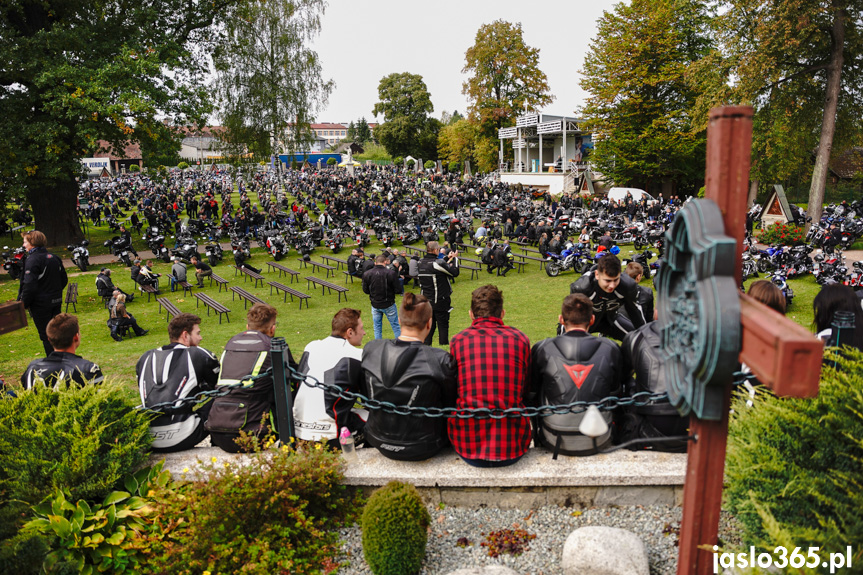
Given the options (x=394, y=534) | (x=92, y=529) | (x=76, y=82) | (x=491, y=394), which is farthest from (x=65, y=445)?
(x=76, y=82)

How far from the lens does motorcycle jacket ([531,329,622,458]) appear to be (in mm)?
3252

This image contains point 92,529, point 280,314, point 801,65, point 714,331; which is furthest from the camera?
point 801,65

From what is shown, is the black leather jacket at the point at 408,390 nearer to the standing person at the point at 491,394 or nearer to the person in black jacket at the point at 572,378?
the standing person at the point at 491,394

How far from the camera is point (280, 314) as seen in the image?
41.5ft

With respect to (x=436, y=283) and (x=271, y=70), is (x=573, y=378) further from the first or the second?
(x=271, y=70)

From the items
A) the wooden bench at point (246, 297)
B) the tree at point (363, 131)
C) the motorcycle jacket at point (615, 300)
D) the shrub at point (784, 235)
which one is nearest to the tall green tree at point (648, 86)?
the shrub at point (784, 235)

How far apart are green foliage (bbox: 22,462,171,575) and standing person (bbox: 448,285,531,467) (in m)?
1.92

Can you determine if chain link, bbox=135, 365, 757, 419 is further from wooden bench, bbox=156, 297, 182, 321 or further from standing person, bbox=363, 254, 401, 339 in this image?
wooden bench, bbox=156, 297, 182, 321

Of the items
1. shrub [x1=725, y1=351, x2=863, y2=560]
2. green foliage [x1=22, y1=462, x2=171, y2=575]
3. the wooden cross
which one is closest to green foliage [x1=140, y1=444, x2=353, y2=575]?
green foliage [x1=22, y1=462, x2=171, y2=575]

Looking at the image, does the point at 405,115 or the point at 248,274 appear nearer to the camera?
the point at 248,274

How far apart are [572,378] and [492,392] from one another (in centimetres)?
49

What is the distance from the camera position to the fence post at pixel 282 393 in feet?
11.2

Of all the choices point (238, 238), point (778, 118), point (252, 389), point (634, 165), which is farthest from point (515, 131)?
point (252, 389)

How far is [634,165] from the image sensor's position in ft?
107
